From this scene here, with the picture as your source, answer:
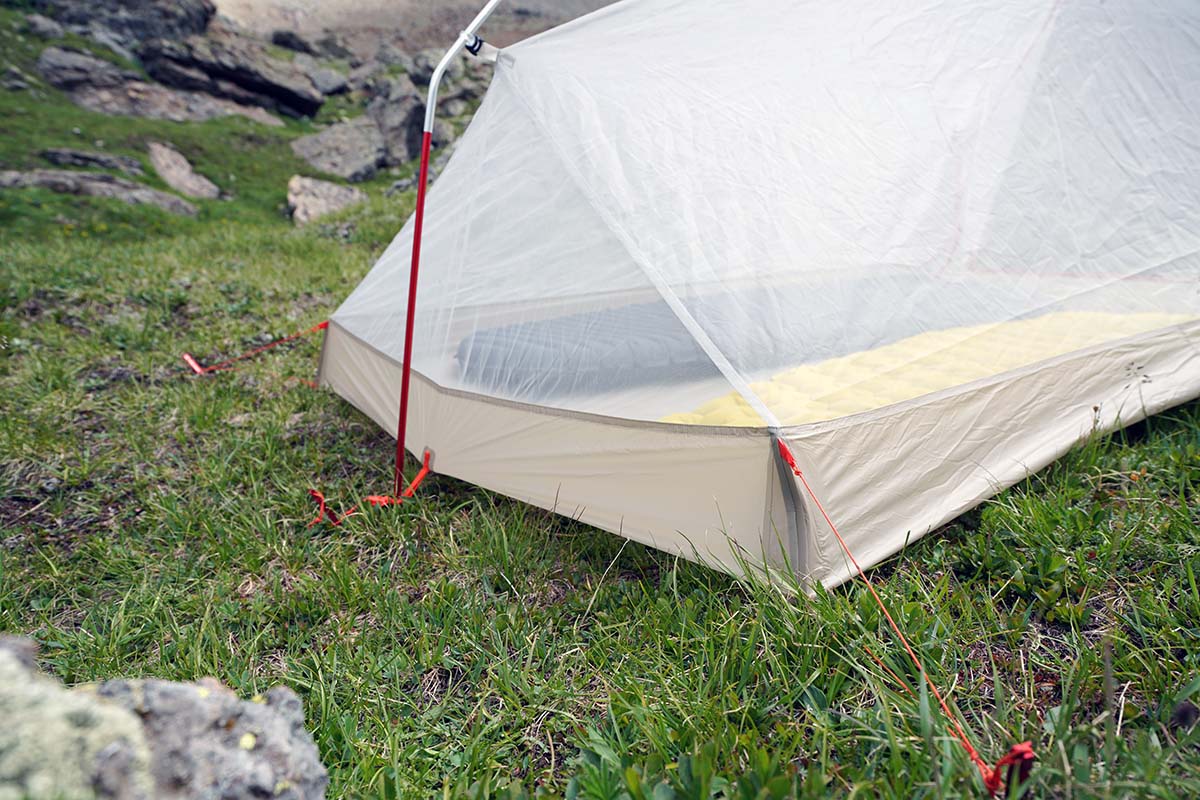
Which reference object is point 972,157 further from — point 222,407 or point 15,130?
point 15,130

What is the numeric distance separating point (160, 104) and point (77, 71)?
8.54 ft

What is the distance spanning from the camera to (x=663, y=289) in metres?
2.27

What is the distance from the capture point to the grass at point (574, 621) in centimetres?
151

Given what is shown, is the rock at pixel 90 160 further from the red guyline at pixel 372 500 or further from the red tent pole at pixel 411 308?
the red tent pole at pixel 411 308

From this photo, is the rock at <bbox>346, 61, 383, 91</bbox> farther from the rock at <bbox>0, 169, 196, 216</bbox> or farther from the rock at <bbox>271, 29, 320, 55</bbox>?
the rock at <bbox>0, 169, 196, 216</bbox>

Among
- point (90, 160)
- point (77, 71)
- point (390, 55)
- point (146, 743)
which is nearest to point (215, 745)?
point (146, 743)

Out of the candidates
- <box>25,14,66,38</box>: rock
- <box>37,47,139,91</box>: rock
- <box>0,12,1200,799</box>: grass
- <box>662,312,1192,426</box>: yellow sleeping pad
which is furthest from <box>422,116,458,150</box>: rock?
<box>25,14,66,38</box>: rock

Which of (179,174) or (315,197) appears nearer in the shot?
(315,197)

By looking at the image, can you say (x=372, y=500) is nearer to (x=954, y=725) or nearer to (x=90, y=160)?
(x=954, y=725)

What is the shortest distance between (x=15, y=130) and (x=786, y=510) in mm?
20980

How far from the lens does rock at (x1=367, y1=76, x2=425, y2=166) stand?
18750mm

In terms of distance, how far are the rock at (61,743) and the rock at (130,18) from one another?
35054 millimetres

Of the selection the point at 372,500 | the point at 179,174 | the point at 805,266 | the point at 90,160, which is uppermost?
the point at 805,266

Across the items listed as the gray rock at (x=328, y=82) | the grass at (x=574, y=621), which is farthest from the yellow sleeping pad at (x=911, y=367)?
the gray rock at (x=328, y=82)
